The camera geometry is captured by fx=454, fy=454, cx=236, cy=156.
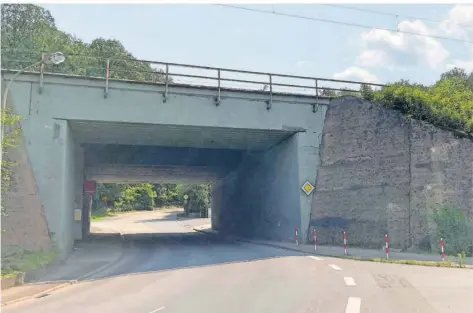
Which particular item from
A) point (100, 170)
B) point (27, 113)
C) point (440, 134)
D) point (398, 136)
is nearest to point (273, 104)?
point (398, 136)

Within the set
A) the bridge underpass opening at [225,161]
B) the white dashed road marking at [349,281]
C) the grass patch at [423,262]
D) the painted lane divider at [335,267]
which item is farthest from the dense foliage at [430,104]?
the white dashed road marking at [349,281]

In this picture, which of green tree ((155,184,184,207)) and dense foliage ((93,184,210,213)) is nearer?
dense foliage ((93,184,210,213))

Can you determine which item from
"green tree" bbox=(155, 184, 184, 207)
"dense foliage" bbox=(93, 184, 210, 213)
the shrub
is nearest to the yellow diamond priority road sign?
the shrub

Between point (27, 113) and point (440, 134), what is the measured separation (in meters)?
16.0

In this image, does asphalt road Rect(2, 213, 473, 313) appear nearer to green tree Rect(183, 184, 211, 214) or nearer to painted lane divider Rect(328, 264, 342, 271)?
painted lane divider Rect(328, 264, 342, 271)

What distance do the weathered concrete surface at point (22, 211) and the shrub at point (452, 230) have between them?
1437 centimetres

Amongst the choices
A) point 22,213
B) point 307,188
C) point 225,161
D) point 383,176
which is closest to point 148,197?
point 225,161

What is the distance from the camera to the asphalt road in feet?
26.1

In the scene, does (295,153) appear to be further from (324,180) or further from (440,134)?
(440,134)

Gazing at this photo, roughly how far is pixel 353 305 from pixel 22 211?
12554 mm

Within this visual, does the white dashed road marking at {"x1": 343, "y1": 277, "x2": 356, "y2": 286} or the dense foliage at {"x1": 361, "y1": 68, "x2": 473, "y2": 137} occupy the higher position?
→ the dense foliage at {"x1": 361, "y1": 68, "x2": 473, "y2": 137}

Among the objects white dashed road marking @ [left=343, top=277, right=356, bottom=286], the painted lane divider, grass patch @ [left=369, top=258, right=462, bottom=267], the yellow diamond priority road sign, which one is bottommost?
the painted lane divider

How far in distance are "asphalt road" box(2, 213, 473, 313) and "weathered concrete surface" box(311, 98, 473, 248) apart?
4.58m

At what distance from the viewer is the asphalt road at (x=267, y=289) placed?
7.95 metres
